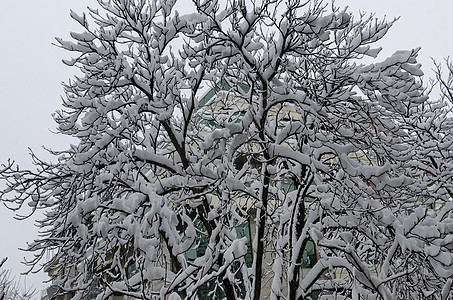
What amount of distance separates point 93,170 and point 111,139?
47 cm

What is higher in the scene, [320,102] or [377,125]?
[320,102]

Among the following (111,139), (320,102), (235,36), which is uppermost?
(235,36)

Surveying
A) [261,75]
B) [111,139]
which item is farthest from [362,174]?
[111,139]

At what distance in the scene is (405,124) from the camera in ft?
30.2

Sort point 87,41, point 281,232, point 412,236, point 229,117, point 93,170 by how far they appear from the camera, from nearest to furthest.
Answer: point 412,236 < point 93,170 < point 87,41 < point 281,232 < point 229,117

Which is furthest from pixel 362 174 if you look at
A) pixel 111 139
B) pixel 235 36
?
pixel 111 139

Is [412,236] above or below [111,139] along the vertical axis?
below

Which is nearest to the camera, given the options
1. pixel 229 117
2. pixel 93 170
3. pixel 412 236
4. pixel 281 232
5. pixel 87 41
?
A: pixel 412 236

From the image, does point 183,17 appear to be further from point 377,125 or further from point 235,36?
point 377,125

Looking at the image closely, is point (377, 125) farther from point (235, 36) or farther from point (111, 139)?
point (111, 139)

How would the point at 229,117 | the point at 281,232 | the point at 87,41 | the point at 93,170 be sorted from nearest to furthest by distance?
the point at 93,170
the point at 87,41
the point at 281,232
the point at 229,117

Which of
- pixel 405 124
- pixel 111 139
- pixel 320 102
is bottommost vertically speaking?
pixel 111 139

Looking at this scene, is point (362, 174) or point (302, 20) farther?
point (302, 20)

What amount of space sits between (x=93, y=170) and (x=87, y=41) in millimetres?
1858
